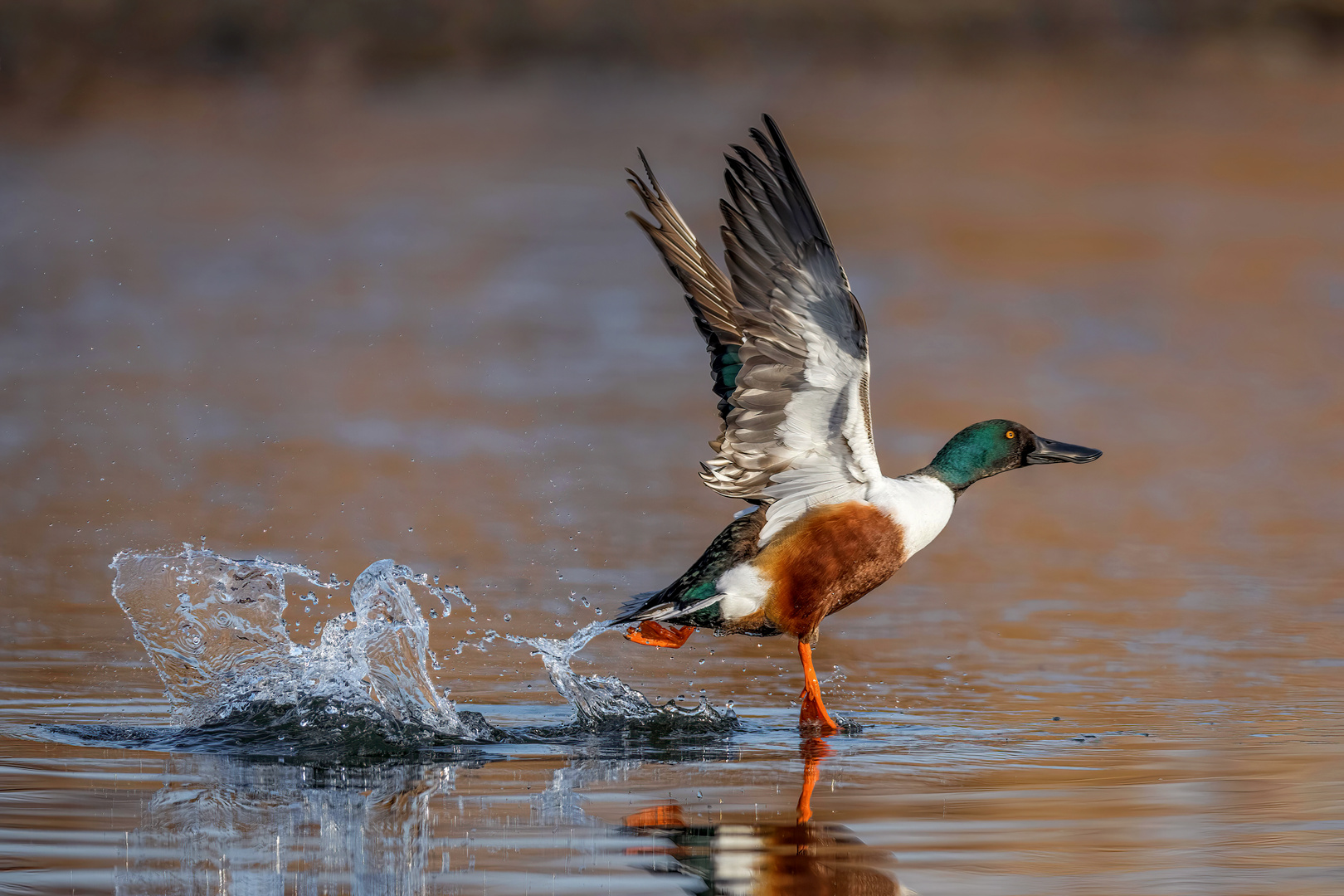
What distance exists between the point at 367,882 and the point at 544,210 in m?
13.7

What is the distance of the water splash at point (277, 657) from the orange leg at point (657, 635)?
0.69m

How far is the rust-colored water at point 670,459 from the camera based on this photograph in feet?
15.5

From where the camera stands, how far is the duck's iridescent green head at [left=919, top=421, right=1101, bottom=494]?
266 inches

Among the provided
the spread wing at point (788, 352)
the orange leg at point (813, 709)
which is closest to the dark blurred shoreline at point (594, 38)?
the spread wing at point (788, 352)

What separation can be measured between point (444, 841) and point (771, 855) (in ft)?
2.58

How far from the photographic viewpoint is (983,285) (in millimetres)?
15398

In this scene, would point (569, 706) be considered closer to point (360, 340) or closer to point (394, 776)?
point (394, 776)

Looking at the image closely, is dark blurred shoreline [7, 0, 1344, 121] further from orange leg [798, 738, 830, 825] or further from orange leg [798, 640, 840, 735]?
orange leg [798, 738, 830, 825]

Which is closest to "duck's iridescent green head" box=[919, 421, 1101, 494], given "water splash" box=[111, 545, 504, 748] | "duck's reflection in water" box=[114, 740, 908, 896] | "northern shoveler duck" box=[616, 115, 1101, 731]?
"northern shoveler duck" box=[616, 115, 1101, 731]

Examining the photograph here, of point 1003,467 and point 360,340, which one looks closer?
point 1003,467

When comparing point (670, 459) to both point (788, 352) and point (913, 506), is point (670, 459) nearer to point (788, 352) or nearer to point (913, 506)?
point (913, 506)

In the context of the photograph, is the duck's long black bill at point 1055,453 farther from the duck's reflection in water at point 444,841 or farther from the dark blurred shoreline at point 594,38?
the dark blurred shoreline at point 594,38

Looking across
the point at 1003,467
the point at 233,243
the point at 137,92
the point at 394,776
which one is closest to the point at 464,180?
the point at 233,243

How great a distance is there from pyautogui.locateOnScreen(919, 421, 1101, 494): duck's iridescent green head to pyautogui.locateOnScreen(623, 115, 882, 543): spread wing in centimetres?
50
